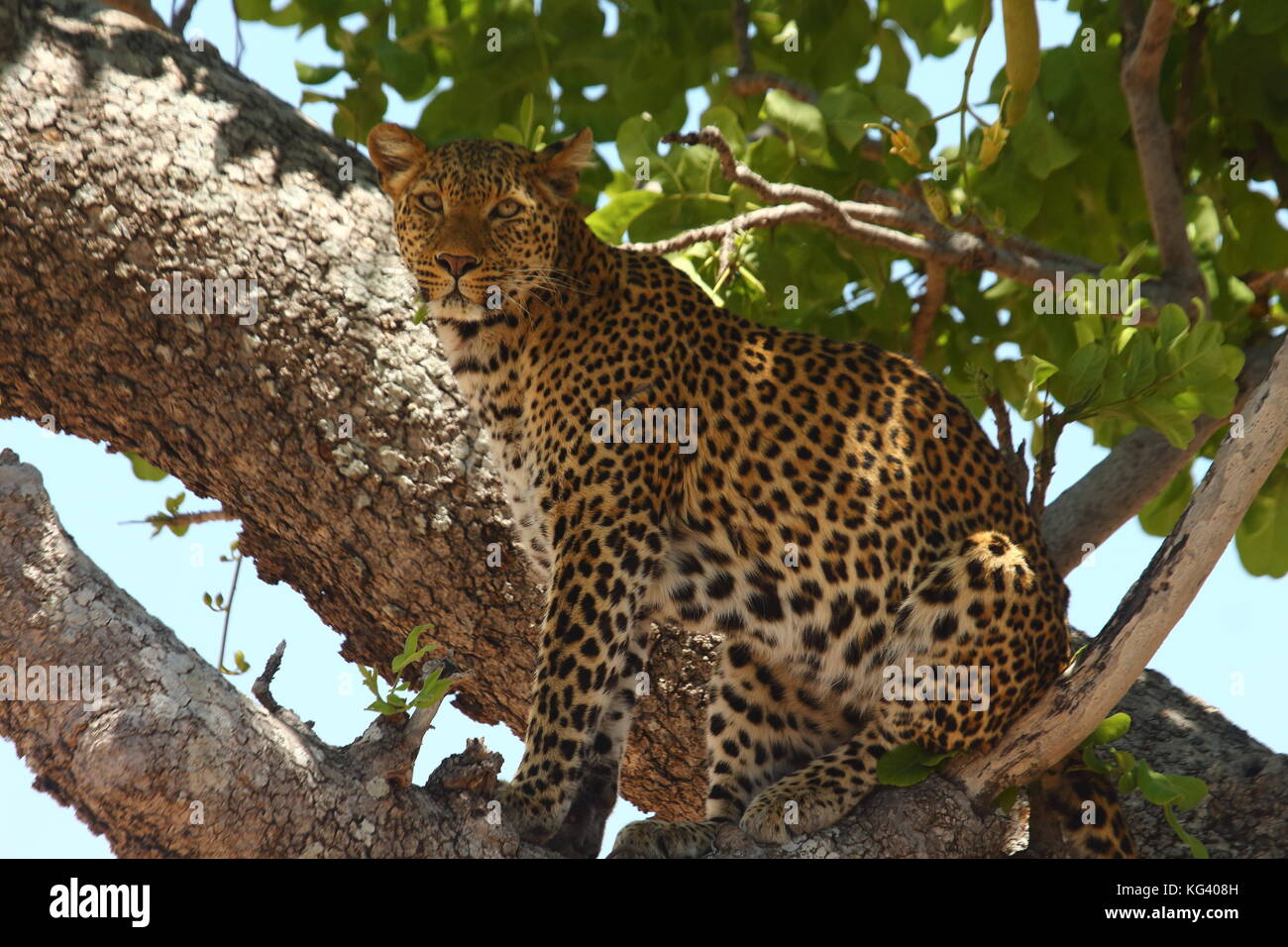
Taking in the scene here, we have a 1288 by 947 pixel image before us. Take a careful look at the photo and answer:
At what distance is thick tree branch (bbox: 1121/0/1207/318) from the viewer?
6.39 m

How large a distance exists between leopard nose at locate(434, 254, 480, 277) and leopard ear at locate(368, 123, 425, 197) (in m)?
0.49

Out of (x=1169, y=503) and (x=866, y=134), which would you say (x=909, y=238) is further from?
(x=1169, y=503)

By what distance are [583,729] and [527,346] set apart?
5.06 ft

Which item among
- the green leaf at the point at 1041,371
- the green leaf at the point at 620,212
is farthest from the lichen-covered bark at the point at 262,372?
the green leaf at the point at 1041,371

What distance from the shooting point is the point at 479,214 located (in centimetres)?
553

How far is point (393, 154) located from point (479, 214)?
53cm

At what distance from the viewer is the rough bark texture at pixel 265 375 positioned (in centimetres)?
582

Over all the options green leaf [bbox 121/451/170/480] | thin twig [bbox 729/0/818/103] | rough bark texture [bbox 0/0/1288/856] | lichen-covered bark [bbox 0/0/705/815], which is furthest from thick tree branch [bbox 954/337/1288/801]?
green leaf [bbox 121/451/170/480]

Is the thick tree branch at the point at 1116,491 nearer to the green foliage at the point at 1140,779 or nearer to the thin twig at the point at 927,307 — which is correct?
the thin twig at the point at 927,307

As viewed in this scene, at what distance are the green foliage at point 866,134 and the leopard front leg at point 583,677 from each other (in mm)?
1283
